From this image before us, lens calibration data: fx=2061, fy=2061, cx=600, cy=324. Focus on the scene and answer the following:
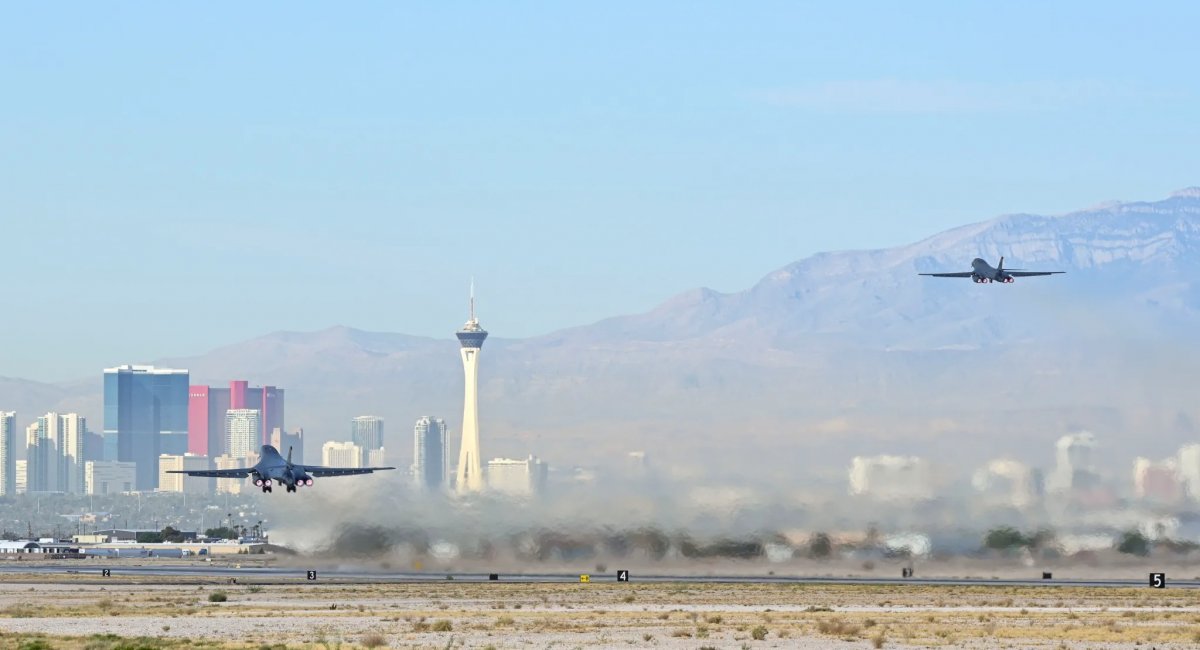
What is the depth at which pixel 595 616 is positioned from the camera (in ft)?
351

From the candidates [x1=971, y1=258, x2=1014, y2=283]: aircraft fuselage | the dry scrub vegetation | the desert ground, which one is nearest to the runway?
the desert ground

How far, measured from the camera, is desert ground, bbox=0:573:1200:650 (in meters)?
88.2

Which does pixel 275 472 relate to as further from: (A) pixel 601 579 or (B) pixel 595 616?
(B) pixel 595 616

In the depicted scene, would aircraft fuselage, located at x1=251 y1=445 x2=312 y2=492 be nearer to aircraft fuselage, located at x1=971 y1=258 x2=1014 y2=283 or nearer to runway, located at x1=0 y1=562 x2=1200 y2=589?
runway, located at x1=0 y1=562 x2=1200 y2=589

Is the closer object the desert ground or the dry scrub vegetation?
the desert ground

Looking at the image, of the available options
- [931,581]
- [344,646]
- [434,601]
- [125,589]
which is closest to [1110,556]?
[931,581]

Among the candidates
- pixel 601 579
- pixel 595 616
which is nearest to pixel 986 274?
pixel 601 579

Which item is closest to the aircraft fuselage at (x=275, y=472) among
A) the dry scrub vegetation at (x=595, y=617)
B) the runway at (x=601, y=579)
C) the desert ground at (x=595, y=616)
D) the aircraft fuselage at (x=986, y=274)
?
the runway at (x=601, y=579)

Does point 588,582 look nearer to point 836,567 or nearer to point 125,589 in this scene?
point 836,567

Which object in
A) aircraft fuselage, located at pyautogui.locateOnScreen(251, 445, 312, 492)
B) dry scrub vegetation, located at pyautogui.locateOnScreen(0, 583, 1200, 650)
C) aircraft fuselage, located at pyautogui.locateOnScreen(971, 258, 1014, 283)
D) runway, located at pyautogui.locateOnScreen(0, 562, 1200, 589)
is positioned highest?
aircraft fuselage, located at pyautogui.locateOnScreen(971, 258, 1014, 283)

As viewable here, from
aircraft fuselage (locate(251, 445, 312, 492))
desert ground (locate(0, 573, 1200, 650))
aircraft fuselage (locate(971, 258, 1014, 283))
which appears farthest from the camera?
aircraft fuselage (locate(251, 445, 312, 492))

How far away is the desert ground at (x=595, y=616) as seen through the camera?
8819 cm

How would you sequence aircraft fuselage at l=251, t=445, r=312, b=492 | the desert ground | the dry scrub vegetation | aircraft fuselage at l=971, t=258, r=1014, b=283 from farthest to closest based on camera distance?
aircraft fuselage at l=251, t=445, r=312, b=492 → aircraft fuselage at l=971, t=258, r=1014, b=283 → the dry scrub vegetation → the desert ground

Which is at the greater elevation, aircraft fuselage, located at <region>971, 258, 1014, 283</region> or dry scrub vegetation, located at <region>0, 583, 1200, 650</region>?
aircraft fuselage, located at <region>971, 258, 1014, 283</region>
